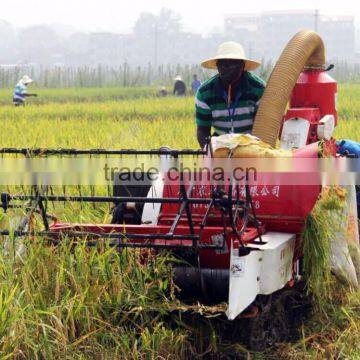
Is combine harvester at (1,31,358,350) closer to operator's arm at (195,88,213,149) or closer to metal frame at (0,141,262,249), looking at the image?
metal frame at (0,141,262,249)

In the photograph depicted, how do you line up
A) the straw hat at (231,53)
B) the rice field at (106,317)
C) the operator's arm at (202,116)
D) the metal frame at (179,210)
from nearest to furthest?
the rice field at (106,317) → the metal frame at (179,210) → the straw hat at (231,53) → the operator's arm at (202,116)

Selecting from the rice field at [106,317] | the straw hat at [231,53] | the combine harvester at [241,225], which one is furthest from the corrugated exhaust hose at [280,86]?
the rice field at [106,317]

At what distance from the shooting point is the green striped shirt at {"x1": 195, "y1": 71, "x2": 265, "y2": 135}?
17.6 feet

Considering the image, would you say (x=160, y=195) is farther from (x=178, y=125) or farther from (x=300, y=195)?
(x=178, y=125)

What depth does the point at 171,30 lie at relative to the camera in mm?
118750

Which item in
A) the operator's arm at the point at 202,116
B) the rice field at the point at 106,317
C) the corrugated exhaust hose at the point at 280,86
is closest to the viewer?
the rice field at the point at 106,317

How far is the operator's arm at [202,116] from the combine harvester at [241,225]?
61 cm

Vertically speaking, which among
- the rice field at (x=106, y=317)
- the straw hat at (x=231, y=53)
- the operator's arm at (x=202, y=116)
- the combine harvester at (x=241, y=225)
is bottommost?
the rice field at (x=106, y=317)

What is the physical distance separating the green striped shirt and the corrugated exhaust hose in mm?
359

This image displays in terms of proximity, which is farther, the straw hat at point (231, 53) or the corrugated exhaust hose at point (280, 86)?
the straw hat at point (231, 53)

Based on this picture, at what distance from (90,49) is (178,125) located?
103 m

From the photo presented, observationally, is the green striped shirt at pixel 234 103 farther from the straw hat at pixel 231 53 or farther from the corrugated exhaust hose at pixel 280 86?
the corrugated exhaust hose at pixel 280 86

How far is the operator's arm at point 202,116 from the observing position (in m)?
5.54

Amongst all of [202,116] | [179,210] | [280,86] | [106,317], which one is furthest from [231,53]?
[106,317]
